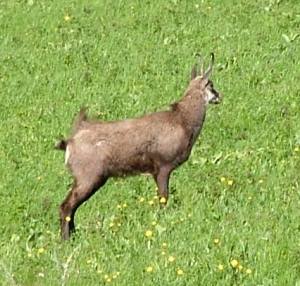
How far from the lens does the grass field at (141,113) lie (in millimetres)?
8609

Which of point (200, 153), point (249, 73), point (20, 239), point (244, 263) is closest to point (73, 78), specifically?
point (249, 73)

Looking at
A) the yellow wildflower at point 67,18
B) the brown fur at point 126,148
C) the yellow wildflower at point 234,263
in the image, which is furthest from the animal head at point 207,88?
the yellow wildflower at point 67,18

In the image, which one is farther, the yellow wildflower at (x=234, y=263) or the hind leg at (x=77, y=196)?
the hind leg at (x=77, y=196)

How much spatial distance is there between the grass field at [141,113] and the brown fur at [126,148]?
0.25 meters

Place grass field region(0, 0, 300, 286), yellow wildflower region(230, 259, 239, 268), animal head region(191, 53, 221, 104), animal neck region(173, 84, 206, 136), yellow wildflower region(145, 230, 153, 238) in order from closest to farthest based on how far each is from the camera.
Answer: yellow wildflower region(230, 259, 239, 268) → grass field region(0, 0, 300, 286) → yellow wildflower region(145, 230, 153, 238) → animal neck region(173, 84, 206, 136) → animal head region(191, 53, 221, 104)

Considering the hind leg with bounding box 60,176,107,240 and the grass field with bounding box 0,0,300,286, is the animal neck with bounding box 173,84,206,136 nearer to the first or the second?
the grass field with bounding box 0,0,300,286

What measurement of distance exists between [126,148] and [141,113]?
3.66 m

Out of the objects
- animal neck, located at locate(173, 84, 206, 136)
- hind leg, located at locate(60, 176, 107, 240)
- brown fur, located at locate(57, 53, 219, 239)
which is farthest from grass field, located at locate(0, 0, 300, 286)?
animal neck, located at locate(173, 84, 206, 136)

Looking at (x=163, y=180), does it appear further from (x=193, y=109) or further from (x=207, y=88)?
(x=207, y=88)

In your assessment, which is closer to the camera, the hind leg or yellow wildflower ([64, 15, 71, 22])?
the hind leg

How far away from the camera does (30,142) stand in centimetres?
1302

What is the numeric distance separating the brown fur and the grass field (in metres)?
0.25

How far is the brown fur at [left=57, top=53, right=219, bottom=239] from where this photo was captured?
10.3 metres

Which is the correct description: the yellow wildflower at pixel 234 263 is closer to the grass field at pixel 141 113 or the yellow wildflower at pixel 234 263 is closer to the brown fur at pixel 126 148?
the grass field at pixel 141 113
